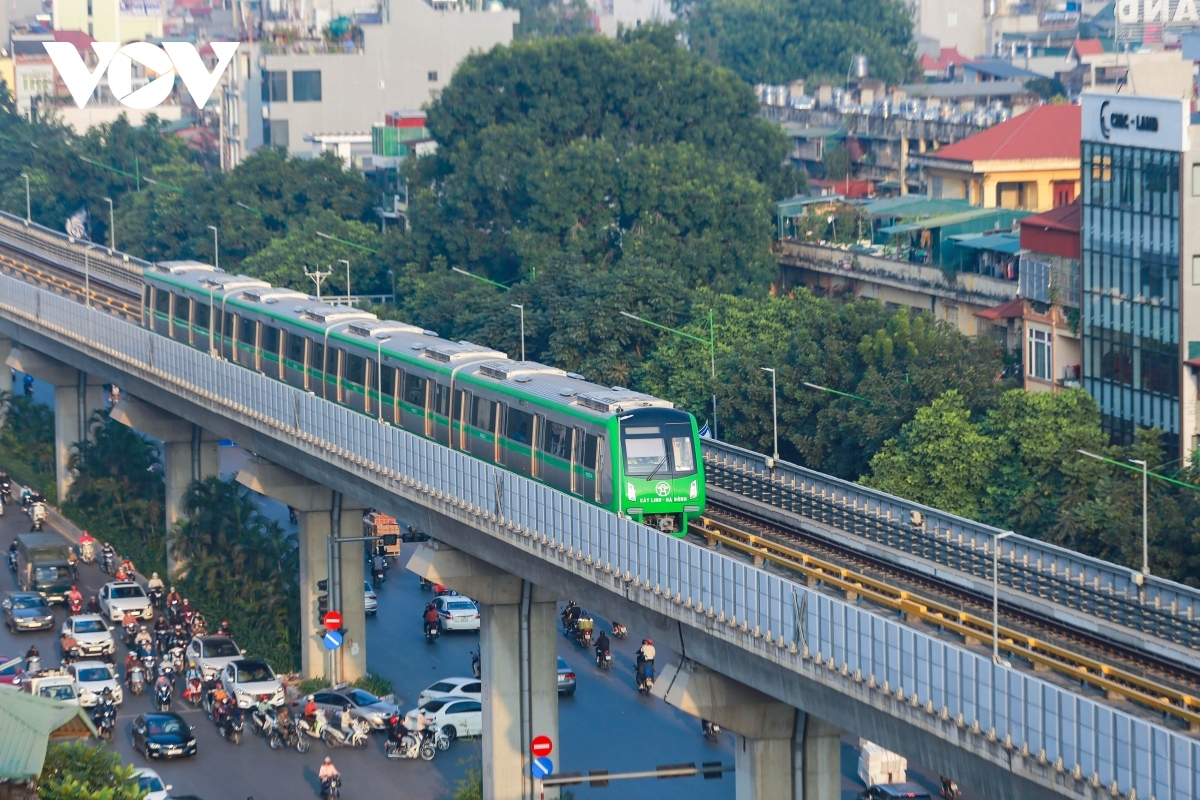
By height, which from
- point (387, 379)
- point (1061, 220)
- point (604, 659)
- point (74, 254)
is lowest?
point (604, 659)

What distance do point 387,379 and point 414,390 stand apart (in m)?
1.90

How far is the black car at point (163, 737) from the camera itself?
5469 centimetres

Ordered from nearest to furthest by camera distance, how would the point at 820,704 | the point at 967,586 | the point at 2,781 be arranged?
the point at 2,781 → the point at 820,704 → the point at 967,586

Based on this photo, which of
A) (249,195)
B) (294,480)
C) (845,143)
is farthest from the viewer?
(845,143)

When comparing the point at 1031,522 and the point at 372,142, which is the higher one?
the point at 372,142

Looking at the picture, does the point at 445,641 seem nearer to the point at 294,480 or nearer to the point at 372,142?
the point at 294,480

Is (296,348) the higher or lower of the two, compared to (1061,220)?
lower

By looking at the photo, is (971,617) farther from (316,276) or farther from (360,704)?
(316,276)

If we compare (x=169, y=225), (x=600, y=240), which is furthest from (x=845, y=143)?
(x=169, y=225)

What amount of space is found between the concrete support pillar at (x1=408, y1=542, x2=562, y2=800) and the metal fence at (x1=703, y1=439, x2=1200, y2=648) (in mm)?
6183

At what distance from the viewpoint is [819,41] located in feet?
540

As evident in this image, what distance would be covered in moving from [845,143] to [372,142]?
30285 millimetres

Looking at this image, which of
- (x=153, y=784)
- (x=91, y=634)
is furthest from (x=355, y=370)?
(x=153, y=784)

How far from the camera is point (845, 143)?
397ft
